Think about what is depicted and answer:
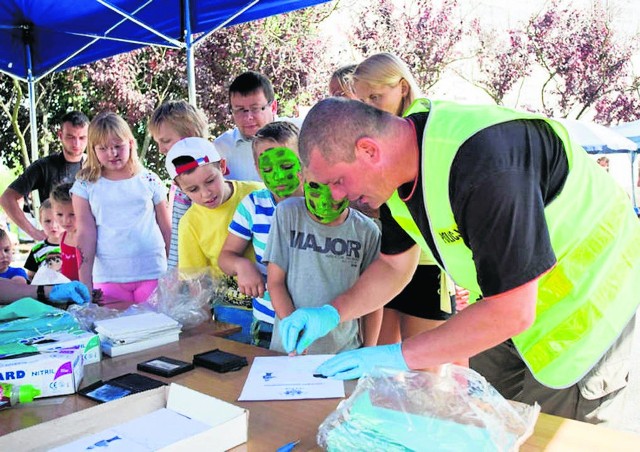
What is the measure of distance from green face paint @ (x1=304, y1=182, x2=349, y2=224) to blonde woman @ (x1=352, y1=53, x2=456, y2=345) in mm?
603

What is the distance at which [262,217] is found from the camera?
7.16 ft

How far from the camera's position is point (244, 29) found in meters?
9.33

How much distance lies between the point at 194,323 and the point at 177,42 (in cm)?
297

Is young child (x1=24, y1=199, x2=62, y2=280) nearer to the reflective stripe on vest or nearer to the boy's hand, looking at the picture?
the boy's hand

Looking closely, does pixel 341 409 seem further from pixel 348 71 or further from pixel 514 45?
pixel 514 45

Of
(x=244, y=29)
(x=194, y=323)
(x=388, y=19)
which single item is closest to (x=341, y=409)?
(x=194, y=323)

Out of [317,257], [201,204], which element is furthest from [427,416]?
[201,204]

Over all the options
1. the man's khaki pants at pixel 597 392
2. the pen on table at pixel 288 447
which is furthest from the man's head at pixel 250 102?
the pen on table at pixel 288 447

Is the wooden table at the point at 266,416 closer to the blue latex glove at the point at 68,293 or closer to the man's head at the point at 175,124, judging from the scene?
the blue latex glove at the point at 68,293

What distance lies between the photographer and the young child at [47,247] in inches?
144

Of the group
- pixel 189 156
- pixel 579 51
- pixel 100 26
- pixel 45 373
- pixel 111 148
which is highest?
pixel 579 51

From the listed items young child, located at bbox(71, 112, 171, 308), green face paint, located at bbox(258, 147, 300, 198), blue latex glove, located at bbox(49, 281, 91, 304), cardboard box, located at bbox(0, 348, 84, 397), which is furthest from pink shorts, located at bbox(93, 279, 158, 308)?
cardboard box, located at bbox(0, 348, 84, 397)

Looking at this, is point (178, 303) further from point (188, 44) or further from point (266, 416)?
point (188, 44)

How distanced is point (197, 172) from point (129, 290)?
2.91 feet
